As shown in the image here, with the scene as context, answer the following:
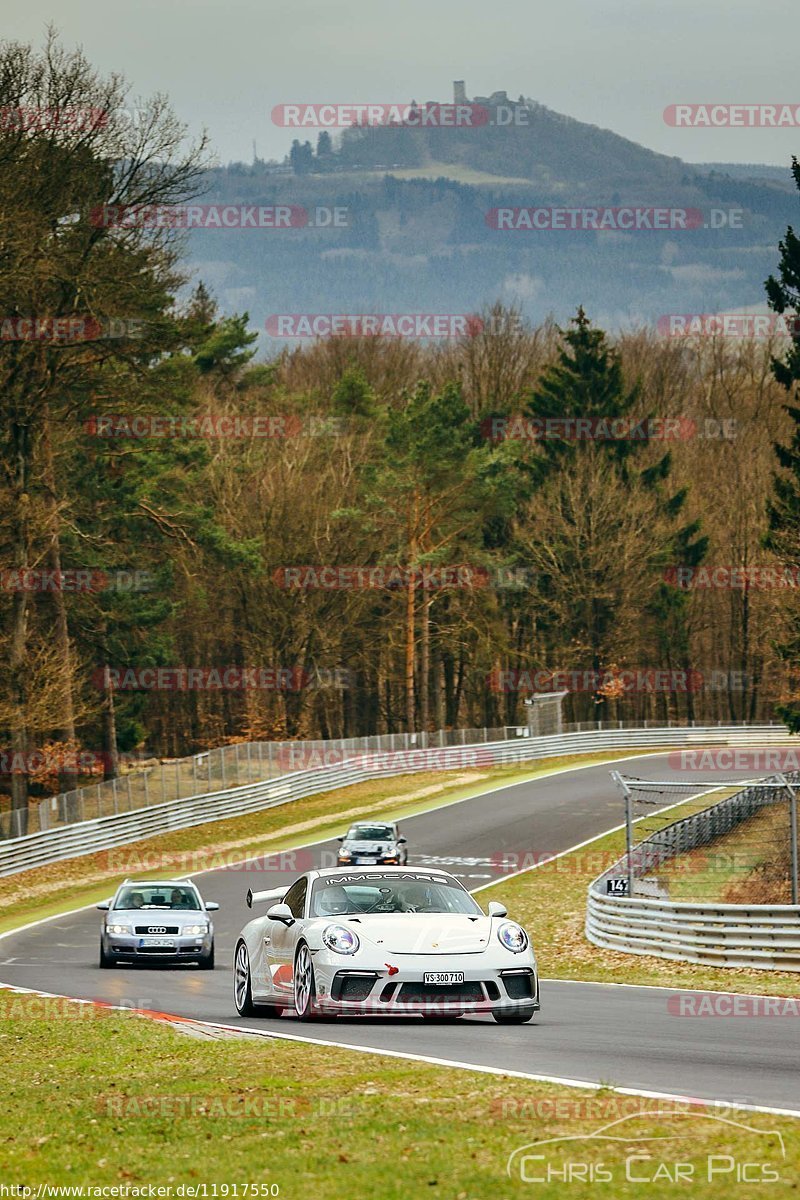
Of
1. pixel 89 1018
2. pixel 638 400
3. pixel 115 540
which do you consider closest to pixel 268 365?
pixel 638 400

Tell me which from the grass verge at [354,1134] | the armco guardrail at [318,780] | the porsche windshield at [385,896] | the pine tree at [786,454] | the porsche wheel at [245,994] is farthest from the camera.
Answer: the pine tree at [786,454]

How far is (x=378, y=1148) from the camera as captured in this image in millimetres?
7766

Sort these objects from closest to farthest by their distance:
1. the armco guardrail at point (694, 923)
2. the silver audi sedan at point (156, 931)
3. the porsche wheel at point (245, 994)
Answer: the porsche wheel at point (245, 994)
the armco guardrail at point (694, 923)
the silver audi sedan at point (156, 931)

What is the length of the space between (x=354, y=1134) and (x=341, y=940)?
17.9 ft

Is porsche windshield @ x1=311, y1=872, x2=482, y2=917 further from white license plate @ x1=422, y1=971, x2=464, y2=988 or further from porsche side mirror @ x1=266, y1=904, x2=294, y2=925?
white license plate @ x1=422, y1=971, x2=464, y2=988

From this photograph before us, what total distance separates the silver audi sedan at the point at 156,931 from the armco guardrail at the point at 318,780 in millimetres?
17826

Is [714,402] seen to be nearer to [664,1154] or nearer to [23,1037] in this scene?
[23,1037]

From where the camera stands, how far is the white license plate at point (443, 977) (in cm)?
1337

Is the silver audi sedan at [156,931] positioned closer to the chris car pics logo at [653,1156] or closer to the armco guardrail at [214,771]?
the chris car pics logo at [653,1156]

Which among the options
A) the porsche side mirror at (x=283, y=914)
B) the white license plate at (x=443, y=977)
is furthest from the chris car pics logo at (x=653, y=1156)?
the porsche side mirror at (x=283, y=914)

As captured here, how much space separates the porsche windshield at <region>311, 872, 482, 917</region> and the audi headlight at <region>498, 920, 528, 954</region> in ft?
1.58

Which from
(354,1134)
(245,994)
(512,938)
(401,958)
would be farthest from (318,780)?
(354,1134)

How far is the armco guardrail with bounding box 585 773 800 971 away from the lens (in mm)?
20672

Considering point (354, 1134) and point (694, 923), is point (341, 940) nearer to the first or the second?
point (354, 1134)
